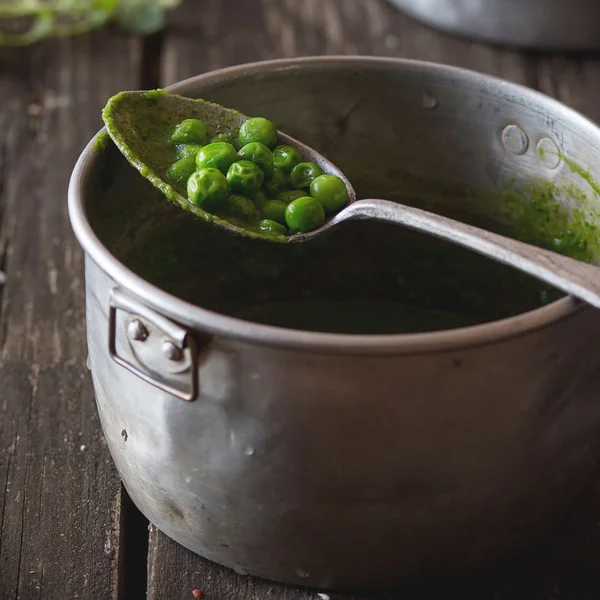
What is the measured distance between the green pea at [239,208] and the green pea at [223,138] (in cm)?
7

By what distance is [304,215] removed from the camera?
0.96 metres

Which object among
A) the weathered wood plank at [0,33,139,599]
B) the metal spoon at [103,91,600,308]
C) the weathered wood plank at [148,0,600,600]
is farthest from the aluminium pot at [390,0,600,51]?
the metal spoon at [103,91,600,308]

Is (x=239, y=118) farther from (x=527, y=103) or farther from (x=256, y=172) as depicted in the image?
(x=527, y=103)

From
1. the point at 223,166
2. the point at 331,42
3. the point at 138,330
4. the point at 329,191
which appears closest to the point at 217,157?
the point at 223,166

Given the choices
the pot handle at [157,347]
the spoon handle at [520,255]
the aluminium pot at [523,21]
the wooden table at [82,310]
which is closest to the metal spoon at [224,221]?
the spoon handle at [520,255]

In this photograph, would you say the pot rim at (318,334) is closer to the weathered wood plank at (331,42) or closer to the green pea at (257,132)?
the green pea at (257,132)

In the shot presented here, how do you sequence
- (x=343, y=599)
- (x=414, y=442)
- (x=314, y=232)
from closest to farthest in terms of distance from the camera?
(x=414, y=442) < (x=343, y=599) < (x=314, y=232)

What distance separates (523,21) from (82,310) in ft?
3.04

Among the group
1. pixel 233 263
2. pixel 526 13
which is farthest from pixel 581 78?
pixel 233 263

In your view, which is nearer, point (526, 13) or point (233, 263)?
point (233, 263)

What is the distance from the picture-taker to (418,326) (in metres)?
1.23

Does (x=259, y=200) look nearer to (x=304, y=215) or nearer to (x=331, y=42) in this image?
(x=304, y=215)

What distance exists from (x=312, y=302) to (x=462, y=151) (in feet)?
0.95

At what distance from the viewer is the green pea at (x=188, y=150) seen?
39.0 inches
